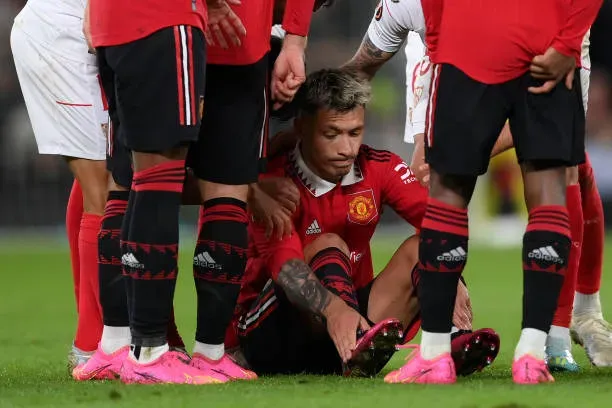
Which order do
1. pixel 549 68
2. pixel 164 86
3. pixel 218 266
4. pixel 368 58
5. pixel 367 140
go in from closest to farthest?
pixel 549 68, pixel 164 86, pixel 218 266, pixel 368 58, pixel 367 140

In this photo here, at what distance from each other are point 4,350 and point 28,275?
184 inches

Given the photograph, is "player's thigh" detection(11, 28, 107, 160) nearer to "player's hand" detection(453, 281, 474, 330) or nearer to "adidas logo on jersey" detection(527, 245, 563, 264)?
"player's hand" detection(453, 281, 474, 330)

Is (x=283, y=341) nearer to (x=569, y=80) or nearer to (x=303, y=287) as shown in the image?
(x=303, y=287)

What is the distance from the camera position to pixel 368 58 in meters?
5.47

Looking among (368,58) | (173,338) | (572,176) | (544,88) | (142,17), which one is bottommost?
(173,338)

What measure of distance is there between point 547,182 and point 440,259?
40 cm

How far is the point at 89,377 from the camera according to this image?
434cm

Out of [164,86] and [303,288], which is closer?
[164,86]

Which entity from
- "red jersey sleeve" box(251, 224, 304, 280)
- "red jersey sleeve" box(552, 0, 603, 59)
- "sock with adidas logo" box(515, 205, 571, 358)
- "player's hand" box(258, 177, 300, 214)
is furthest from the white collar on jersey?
"red jersey sleeve" box(552, 0, 603, 59)

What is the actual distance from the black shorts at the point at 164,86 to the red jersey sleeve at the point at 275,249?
73 centimetres

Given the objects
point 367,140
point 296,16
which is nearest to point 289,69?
point 296,16

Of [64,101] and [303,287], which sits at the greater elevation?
[64,101]

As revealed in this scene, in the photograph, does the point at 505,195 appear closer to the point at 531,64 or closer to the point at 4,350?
the point at 4,350

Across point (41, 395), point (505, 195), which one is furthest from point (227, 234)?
point (505, 195)
